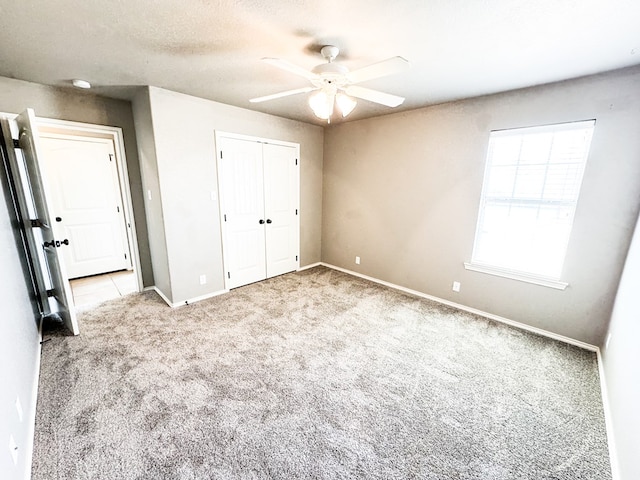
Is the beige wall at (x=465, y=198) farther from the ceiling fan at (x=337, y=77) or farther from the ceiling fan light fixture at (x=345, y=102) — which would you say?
the ceiling fan light fixture at (x=345, y=102)

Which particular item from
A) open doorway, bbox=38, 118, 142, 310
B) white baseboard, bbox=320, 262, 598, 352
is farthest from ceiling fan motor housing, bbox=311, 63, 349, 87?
open doorway, bbox=38, 118, 142, 310

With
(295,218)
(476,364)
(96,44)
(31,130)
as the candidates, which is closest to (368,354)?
(476,364)

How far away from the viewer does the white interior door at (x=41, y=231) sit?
2.25m

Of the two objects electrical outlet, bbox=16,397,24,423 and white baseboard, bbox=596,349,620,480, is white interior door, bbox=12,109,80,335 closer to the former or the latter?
electrical outlet, bbox=16,397,24,423

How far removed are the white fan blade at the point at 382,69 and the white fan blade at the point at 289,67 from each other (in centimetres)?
27

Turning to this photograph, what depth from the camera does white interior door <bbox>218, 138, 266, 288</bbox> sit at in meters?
3.47

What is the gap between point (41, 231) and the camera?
2645 mm

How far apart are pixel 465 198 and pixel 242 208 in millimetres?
2892

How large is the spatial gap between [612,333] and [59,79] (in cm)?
543

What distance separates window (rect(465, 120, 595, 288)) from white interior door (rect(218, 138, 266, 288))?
2.90 metres

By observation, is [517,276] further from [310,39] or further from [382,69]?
[310,39]

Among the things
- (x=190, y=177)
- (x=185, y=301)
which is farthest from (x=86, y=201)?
(x=185, y=301)

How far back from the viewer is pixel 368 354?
93.7 inches

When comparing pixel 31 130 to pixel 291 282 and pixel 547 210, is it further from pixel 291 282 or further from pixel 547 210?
pixel 547 210
